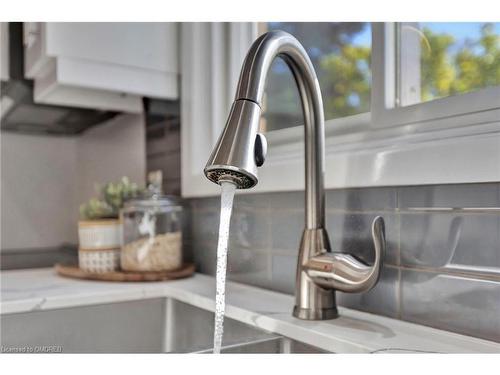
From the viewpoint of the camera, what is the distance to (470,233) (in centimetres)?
69

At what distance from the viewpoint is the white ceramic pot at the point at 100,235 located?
1.30 metres

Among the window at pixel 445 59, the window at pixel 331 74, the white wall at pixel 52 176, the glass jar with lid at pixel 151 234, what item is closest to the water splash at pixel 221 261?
the window at pixel 445 59

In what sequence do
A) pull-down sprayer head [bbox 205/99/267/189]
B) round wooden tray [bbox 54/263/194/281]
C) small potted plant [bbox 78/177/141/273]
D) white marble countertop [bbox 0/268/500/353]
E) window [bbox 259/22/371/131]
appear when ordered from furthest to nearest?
small potted plant [bbox 78/177/141/273] < round wooden tray [bbox 54/263/194/281] < window [bbox 259/22/371/131] < white marble countertop [bbox 0/268/500/353] < pull-down sprayer head [bbox 205/99/267/189]

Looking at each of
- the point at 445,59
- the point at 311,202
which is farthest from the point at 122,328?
the point at 445,59

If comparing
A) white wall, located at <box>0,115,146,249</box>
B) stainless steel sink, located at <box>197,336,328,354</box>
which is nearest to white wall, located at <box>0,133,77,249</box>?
white wall, located at <box>0,115,146,249</box>

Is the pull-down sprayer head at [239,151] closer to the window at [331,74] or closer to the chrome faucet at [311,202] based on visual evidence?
the chrome faucet at [311,202]

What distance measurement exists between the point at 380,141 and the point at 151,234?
649mm

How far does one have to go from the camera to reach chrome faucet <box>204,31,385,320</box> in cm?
63

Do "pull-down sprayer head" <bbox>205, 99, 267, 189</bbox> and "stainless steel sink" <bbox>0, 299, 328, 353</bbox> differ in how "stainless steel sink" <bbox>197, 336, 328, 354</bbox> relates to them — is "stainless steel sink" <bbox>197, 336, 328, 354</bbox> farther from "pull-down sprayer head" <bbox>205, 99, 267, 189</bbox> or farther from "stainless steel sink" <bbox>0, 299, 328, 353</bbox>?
"pull-down sprayer head" <bbox>205, 99, 267, 189</bbox>

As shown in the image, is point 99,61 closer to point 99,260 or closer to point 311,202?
point 99,260

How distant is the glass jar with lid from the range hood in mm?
543

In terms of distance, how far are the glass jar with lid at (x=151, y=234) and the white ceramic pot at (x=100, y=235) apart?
4 cm
